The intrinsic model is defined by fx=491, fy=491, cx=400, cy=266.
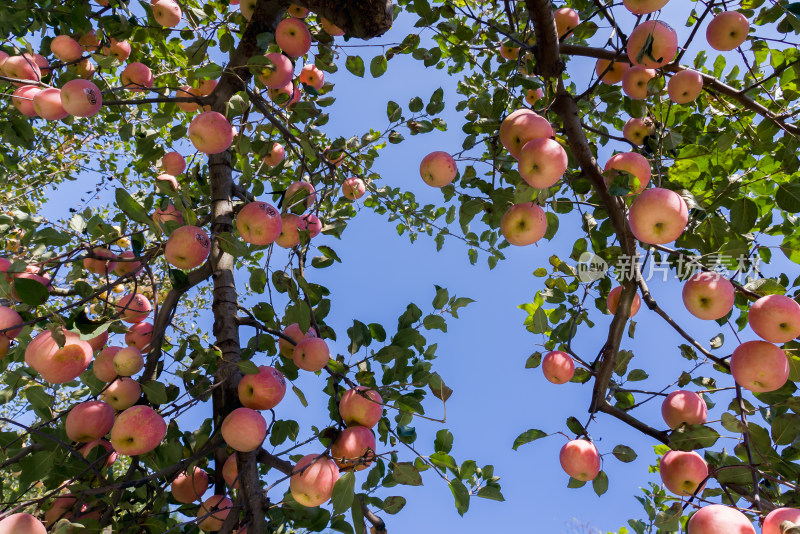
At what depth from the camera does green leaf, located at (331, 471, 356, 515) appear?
132cm

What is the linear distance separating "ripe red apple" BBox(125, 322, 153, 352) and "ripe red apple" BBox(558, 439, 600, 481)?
5.78 ft

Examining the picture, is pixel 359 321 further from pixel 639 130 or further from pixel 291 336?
pixel 639 130

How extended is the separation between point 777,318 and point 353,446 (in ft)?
4.78

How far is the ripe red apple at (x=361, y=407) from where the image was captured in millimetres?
1692

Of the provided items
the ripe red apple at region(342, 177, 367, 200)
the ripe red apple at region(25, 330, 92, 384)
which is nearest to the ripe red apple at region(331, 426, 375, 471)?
the ripe red apple at region(25, 330, 92, 384)

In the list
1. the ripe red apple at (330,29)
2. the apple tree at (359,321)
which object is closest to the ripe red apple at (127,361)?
the apple tree at (359,321)

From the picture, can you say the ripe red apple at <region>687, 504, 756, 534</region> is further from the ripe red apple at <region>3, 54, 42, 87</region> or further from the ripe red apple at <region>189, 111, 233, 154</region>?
the ripe red apple at <region>3, 54, 42, 87</region>

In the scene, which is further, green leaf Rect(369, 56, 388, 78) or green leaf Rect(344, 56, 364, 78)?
green leaf Rect(344, 56, 364, 78)

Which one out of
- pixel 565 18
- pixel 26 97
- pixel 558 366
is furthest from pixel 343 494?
pixel 565 18

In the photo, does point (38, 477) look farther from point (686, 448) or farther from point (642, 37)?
point (642, 37)

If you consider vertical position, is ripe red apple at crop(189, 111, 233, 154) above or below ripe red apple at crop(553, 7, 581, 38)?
below

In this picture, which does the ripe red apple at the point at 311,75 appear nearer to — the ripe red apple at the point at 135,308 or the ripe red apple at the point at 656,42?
the ripe red apple at the point at 135,308

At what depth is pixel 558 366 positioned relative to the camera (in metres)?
2.13

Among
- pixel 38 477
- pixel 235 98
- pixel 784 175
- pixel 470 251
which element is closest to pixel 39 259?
pixel 38 477
